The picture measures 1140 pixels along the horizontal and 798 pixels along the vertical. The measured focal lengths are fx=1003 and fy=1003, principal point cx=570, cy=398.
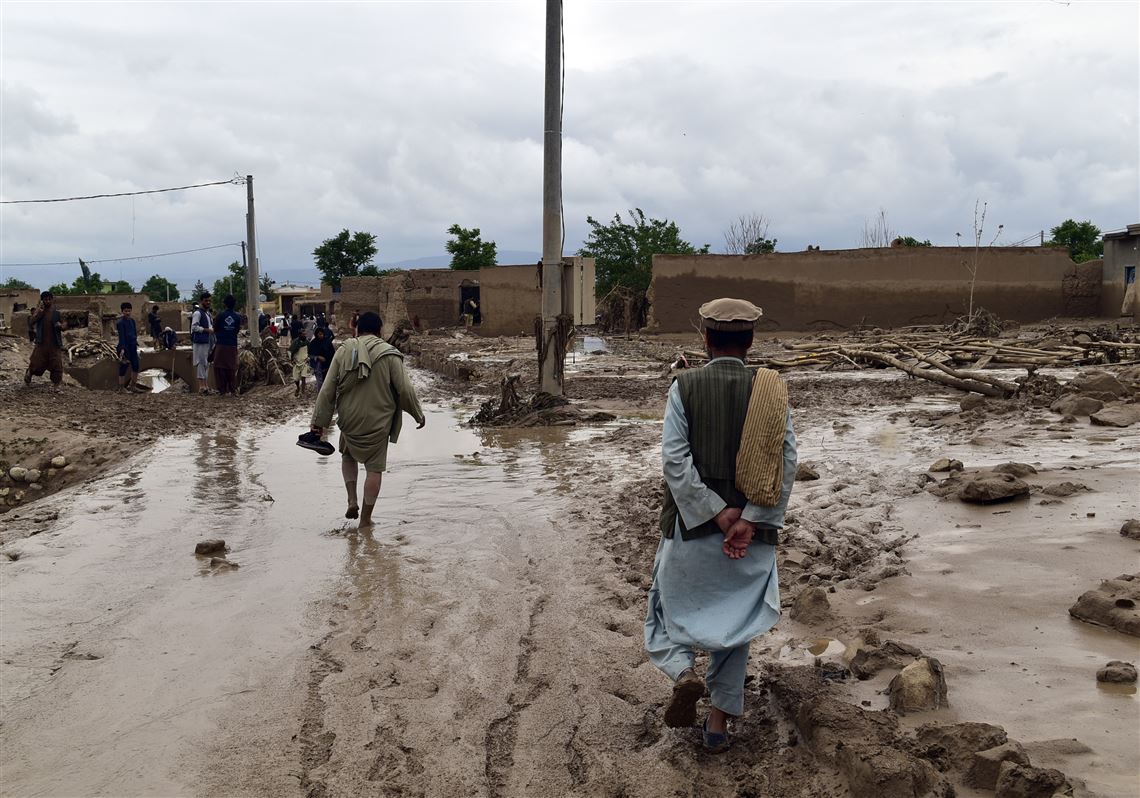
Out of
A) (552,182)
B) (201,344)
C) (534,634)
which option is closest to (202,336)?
(201,344)

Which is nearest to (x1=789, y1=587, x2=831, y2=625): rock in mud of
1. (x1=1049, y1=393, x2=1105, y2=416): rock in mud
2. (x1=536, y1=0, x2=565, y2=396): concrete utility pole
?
(x1=1049, y1=393, x2=1105, y2=416): rock in mud

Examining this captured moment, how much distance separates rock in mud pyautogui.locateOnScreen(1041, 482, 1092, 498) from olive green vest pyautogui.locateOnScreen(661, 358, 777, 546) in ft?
11.0

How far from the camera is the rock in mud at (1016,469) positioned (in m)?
6.50

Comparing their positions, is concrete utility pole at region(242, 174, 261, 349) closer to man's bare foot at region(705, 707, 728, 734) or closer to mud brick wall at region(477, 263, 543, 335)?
mud brick wall at region(477, 263, 543, 335)

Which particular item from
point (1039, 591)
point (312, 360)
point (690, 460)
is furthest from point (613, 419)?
point (690, 460)

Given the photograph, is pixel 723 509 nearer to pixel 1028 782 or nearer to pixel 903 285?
pixel 1028 782

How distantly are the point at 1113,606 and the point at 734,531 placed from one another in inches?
72.5

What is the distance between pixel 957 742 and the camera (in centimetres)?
313

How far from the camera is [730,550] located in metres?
3.34

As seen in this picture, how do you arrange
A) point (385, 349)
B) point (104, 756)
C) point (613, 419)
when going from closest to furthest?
point (104, 756)
point (385, 349)
point (613, 419)

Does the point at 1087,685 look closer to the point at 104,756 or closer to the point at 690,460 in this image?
the point at 690,460

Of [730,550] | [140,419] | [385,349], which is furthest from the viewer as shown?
[140,419]

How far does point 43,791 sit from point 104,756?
0.26 m

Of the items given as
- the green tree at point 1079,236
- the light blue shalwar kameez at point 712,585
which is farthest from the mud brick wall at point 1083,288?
the light blue shalwar kameez at point 712,585
